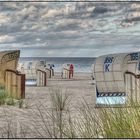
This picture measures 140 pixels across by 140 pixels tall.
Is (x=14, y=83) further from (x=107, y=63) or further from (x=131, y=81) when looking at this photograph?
(x=131, y=81)

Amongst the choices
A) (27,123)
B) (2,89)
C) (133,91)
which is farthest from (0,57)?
(27,123)

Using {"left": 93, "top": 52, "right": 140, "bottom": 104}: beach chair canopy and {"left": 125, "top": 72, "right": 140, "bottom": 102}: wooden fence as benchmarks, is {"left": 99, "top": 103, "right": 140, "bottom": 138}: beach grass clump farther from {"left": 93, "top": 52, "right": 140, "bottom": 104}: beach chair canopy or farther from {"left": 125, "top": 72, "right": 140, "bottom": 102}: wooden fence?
{"left": 93, "top": 52, "right": 140, "bottom": 104}: beach chair canopy

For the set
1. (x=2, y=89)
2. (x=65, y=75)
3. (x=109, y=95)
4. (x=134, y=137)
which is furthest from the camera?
(x=65, y=75)

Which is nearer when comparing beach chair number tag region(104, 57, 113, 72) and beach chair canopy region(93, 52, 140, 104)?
beach chair canopy region(93, 52, 140, 104)

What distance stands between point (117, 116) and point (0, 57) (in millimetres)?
8075

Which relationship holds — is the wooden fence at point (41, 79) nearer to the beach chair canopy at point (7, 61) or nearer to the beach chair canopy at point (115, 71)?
the beach chair canopy at point (7, 61)

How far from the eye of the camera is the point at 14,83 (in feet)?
40.8

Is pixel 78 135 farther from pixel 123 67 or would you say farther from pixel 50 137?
pixel 123 67

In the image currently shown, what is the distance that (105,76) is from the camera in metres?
10.6

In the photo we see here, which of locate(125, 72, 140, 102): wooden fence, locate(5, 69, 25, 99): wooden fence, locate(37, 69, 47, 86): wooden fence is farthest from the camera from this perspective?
locate(37, 69, 47, 86): wooden fence

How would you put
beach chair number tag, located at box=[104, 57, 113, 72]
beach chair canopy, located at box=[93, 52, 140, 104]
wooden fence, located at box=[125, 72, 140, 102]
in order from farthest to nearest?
beach chair number tag, located at box=[104, 57, 113, 72]
beach chair canopy, located at box=[93, 52, 140, 104]
wooden fence, located at box=[125, 72, 140, 102]

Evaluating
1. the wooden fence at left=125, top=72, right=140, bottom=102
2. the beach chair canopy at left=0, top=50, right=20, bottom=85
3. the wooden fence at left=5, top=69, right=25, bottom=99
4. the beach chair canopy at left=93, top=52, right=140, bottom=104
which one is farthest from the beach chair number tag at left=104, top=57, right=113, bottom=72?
the beach chair canopy at left=0, top=50, right=20, bottom=85

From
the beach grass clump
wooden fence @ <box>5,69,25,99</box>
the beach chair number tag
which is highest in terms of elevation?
the beach chair number tag

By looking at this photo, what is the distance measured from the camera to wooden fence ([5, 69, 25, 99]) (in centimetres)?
1230
